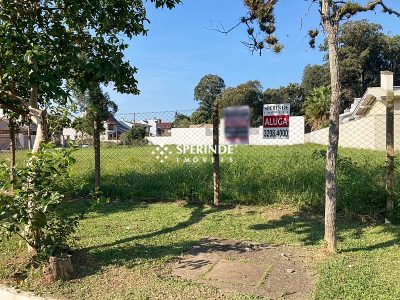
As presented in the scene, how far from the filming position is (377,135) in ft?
62.6

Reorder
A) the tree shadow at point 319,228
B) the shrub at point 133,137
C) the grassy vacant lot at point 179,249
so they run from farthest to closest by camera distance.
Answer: the shrub at point 133,137
the tree shadow at point 319,228
the grassy vacant lot at point 179,249

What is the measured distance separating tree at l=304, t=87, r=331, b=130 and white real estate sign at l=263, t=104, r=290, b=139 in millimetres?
30108

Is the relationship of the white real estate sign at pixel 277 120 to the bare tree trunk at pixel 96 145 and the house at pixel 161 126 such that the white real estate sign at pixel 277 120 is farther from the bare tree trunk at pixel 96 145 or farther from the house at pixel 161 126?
the bare tree trunk at pixel 96 145

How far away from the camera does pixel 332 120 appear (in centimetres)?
427

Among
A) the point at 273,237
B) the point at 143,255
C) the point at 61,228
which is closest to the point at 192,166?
the point at 273,237

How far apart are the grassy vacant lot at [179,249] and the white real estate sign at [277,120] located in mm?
1305

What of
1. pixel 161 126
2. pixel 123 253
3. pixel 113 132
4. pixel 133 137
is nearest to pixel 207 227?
pixel 123 253

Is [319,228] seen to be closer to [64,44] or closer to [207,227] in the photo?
[207,227]

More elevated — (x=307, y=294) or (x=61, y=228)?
(x=61, y=228)

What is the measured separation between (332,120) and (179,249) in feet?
7.78

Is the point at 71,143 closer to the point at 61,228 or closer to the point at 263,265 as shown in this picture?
the point at 61,228

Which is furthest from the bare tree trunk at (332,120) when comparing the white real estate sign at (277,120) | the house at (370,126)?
the house at (370,126)

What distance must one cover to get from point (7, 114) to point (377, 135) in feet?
57.3

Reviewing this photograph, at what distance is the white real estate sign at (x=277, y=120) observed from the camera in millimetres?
6383
